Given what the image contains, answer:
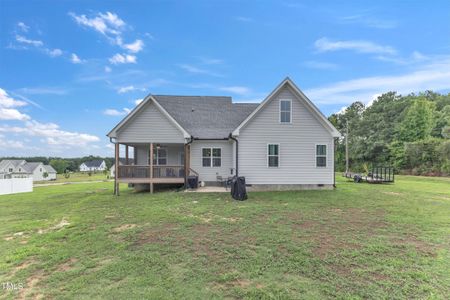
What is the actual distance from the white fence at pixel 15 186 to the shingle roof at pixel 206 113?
14.9 metres

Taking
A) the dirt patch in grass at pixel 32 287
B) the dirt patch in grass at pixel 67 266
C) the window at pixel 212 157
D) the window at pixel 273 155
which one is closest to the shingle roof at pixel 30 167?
the window at pixel 212 157

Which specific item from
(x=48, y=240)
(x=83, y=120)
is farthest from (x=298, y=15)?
(x=83, y=120)

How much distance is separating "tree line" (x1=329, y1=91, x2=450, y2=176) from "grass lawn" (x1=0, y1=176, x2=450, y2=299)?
27.5 m

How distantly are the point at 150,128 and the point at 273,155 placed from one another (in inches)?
313

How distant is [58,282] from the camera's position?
4.19 metres

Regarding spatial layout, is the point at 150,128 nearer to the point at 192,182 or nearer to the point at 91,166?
the point at 192,182

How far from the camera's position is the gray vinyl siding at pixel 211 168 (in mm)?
16344

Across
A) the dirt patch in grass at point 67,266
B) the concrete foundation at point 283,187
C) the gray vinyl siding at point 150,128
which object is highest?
the gray vinyl siding at point 150,128

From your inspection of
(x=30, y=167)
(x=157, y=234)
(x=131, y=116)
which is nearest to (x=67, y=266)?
(x=157, y=234)

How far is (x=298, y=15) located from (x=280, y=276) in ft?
53.7

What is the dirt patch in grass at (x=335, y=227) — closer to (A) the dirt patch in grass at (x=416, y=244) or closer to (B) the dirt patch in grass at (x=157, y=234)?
(A) the dirt patch in grass at (x=416, y=244)

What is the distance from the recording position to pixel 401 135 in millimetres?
44062

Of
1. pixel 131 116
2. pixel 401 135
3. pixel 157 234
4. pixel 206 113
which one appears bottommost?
pixel 157 234

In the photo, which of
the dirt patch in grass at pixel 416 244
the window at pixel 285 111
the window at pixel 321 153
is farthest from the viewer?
the window at pixel 321 153
